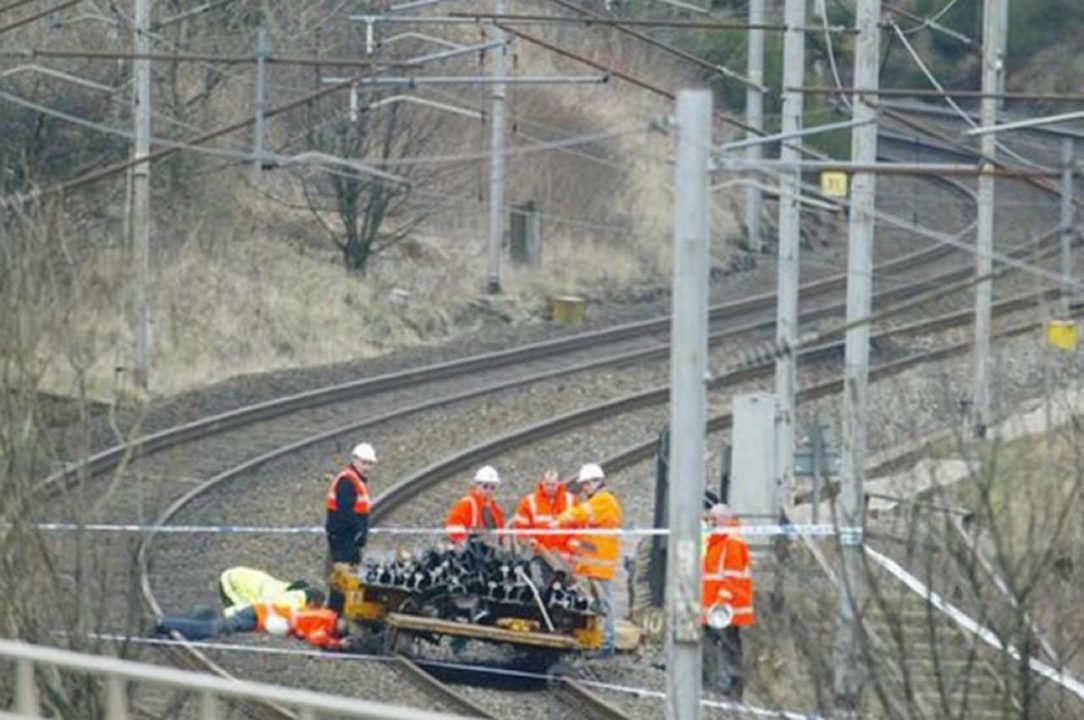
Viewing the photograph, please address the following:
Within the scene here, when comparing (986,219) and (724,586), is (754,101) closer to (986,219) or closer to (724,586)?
(986,219)

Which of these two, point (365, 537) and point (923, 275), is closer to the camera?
point (365, 537)

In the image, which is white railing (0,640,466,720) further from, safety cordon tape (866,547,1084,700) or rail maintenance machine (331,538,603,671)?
rail maintenance machine (331,538,603,671)

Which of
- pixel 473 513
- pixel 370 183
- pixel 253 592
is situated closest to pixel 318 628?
pixel 253 592

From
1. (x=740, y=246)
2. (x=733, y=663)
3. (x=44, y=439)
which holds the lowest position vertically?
(x=733, y=663)

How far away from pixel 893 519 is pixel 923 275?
1923 cm

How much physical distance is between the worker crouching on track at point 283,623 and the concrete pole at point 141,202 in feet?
30.0

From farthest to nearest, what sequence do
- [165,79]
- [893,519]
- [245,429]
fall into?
1. [165,79]
2. [245,429]
3. [893,519]

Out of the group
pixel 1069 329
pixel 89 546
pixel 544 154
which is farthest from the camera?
pixel 544 154

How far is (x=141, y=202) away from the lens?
29.1 meters

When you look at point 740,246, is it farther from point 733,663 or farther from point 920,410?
point 733,663

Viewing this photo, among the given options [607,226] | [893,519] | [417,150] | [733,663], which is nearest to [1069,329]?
[893,519]

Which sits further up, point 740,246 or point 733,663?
point 740,246

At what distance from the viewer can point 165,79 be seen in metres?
39.3

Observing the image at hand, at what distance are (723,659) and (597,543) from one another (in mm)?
2158
